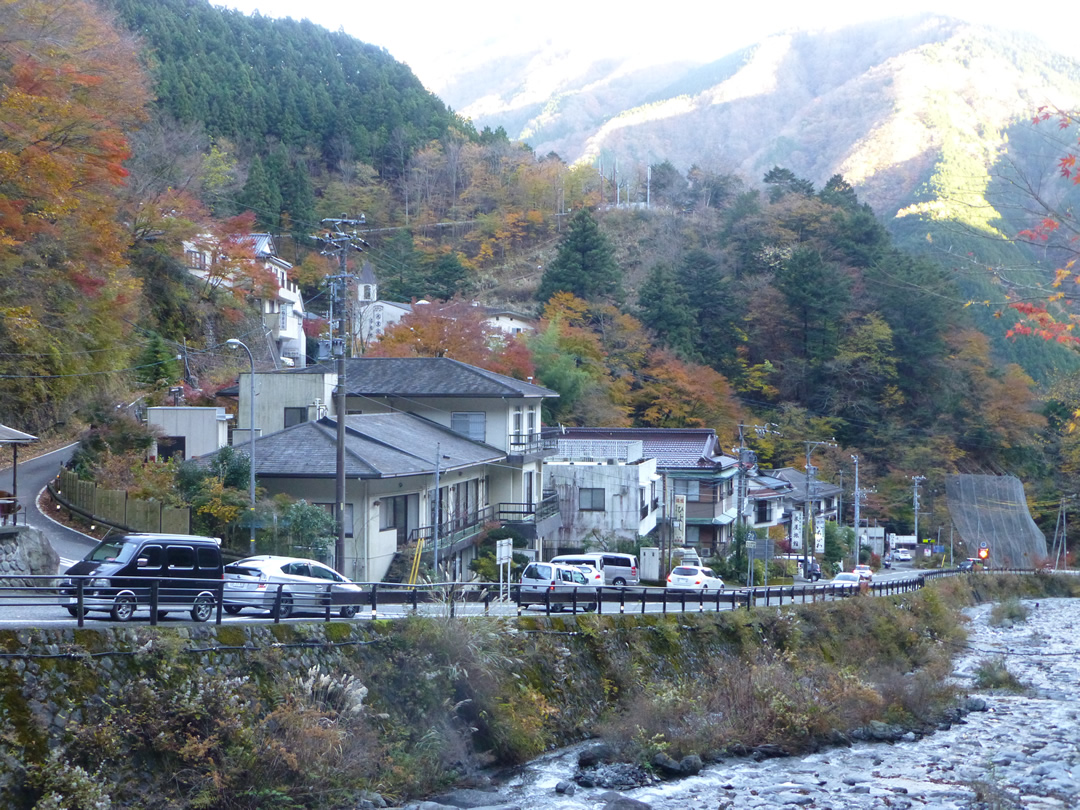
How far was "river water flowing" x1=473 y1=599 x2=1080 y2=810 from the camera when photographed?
14.6 meters

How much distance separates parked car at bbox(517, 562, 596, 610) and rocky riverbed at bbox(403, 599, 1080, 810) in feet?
11.5

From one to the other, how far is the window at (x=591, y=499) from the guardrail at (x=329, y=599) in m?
11.2

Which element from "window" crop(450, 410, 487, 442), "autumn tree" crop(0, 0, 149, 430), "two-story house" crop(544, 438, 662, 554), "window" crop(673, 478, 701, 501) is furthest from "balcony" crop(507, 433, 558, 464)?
"autumn tree" crop(0, 0, 149, 430)

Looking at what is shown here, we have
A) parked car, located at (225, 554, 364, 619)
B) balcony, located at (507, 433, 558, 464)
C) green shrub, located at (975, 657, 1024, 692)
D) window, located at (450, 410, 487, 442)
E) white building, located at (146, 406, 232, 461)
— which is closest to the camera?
parked car, located at (225, 554, 364, 619)

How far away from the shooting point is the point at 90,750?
11.3 meters

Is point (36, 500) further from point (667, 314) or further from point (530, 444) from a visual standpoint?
point (667, 314)

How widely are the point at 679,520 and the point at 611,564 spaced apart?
12.8m

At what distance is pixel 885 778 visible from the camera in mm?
16250

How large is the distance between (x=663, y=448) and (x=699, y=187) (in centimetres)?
6225

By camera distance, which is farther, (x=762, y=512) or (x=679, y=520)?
(x=762, y=512)

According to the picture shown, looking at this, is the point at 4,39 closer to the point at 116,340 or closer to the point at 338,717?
the point at 116,340

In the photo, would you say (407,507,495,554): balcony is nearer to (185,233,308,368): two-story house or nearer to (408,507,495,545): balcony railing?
(408,507,495,545): balcony railing

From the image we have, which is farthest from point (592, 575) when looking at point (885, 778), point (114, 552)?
point (114, 552)

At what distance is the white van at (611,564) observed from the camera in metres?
31.8
